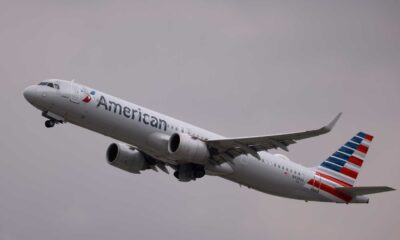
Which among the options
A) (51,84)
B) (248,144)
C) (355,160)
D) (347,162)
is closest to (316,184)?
(347,162)

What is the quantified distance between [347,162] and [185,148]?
16.2m

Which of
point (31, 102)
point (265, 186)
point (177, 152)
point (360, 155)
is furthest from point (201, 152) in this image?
point (360, 155)

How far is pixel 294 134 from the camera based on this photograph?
48906 mm

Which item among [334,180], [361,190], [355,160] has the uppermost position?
[355,160]

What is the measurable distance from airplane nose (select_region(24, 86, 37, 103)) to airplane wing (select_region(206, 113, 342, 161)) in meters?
11.2

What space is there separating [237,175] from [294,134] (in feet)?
25.0

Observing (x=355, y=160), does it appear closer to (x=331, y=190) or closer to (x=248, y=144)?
(x=331, y=190)

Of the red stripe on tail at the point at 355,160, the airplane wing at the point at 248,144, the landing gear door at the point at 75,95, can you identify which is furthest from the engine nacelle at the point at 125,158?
the red stripe on tail at the point at 355,160

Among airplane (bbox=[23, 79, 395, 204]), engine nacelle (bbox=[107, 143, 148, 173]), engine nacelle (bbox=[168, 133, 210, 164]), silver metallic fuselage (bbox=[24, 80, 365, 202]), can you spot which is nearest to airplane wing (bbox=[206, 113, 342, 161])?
airplane (bbox=[23, 79, 395, 204])

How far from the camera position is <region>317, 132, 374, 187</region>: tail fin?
61281 mm

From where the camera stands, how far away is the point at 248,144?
5250cm

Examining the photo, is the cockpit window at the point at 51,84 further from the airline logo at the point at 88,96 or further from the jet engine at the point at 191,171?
the jet engine at the point at 191,171

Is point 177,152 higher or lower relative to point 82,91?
lower

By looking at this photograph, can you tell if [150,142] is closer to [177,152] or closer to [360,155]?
[177,152]
